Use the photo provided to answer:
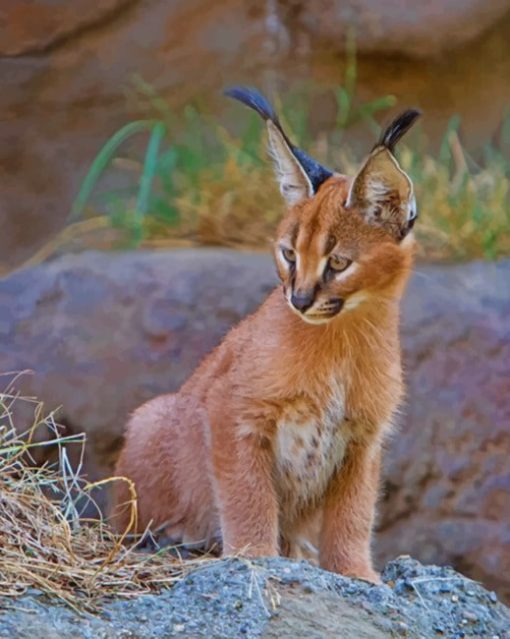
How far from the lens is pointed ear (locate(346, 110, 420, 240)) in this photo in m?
5.07

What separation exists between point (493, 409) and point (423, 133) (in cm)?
300

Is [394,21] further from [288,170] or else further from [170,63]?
[288,170]

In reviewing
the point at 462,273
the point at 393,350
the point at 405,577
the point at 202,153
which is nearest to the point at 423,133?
the point at 202,153

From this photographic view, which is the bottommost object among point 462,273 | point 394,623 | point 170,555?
point 170,555

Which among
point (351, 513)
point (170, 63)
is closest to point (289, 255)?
point (351, 513)

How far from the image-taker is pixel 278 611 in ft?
14.6

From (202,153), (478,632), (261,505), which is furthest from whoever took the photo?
(202,153)

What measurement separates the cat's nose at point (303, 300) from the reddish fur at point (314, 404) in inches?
1.6

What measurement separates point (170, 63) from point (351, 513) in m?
4.93

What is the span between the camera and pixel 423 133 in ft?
32.9

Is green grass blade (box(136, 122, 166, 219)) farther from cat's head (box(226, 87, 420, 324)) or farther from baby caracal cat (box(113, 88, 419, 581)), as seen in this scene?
cat's head (box(226, 87, 420, 324))

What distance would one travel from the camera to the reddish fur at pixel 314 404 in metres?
5.30

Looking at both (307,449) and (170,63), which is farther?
(170,63)

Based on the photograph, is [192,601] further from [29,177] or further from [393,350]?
[29,177]
